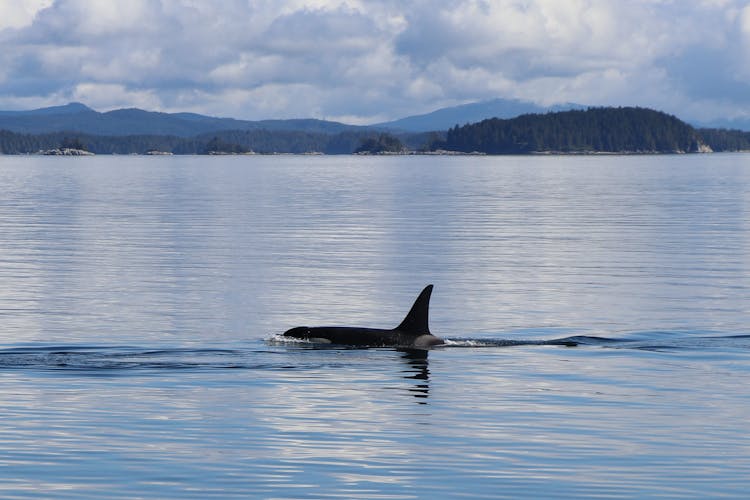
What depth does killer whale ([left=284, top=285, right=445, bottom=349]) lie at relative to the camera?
2839 centimetres

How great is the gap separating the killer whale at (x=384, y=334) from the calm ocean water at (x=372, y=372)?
49 centimetres

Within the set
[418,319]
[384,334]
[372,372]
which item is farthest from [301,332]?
[372,372]

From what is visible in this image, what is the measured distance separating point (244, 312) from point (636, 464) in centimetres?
1925

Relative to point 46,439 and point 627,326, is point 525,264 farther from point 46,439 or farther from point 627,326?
point 46,439

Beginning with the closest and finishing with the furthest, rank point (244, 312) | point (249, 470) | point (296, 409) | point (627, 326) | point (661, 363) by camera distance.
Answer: point (249, 470) < point (296, 409) < point (661, 363) < point (627, 326) < point (244, 312)

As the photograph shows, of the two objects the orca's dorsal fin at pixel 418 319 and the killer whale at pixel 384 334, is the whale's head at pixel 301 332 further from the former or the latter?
the orca's dorsal fin at pixel 418 319

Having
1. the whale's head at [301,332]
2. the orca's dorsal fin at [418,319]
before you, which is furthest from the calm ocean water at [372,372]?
the orca's dorsal fin at [418,319]

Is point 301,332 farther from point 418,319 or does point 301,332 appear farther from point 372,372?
point 372,372

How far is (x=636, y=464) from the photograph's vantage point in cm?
1786

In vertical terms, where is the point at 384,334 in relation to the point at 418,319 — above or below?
below

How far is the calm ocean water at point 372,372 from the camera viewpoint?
1728 centimetres

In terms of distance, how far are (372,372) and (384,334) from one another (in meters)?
3.17

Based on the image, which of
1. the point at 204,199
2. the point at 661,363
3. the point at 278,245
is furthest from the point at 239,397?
the point at 204,199

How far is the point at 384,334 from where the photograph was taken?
93.8 feet
